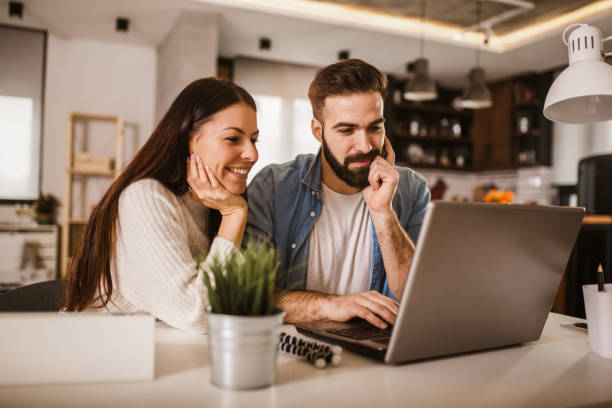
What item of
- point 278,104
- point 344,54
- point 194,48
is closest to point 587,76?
point 194,48

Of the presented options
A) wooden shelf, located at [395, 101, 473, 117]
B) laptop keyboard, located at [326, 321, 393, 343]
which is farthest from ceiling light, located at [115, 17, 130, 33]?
laptop keyboard, located at [326, 321, 393, 343]

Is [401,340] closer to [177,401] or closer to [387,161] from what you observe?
[177,401]

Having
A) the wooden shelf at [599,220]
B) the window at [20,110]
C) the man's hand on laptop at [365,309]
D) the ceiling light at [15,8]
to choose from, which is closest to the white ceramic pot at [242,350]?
the man's hand on laptop at [365,309]

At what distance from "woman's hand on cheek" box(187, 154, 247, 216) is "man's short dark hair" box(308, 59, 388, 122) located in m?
0.56

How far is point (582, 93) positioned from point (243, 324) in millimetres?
850

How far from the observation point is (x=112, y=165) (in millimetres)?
5066

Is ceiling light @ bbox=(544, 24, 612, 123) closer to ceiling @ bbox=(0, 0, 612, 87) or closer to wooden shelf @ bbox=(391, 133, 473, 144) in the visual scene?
ceiling @ bbox=(0, 0, 612, 87)

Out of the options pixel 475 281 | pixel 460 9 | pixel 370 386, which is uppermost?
pixel 460 9

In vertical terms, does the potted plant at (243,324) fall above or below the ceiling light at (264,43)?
below

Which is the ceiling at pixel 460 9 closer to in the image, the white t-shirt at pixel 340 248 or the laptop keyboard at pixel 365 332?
the white t-shirt at pixel 340 248

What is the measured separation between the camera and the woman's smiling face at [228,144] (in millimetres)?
1310

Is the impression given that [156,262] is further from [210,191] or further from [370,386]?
[370,386]

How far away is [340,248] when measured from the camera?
165 cm

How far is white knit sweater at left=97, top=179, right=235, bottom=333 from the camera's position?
999 millimetres
